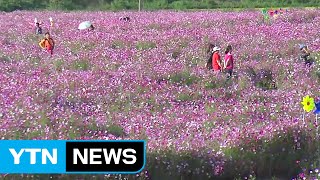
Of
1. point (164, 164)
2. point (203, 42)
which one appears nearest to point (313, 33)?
point (203, 42)

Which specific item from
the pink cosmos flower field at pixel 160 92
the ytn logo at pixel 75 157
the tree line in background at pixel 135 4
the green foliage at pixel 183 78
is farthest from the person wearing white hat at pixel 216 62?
the tree line in background at pixel 135 4

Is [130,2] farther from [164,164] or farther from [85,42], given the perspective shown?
[164,164]

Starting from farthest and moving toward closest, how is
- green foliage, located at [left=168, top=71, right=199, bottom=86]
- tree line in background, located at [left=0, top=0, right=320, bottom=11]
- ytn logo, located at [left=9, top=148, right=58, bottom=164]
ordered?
tree line in background, located at [left=0, top=0, right=320, bottom=11], green foliage, located at [left=168, top=71, right=199, bottom=86], ytn logo, located at [left=9, top=148, right=58, bottom=164]

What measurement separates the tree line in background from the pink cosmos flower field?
3153 centimetres

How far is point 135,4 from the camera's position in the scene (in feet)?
202

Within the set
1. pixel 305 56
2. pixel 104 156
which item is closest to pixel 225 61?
pixel 305 56

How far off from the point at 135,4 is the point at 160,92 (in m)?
49.2

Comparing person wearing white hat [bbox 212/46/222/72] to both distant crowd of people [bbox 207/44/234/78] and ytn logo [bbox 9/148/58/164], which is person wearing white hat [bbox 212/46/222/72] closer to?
distant crowd of people [bbox 207/44/234/78]

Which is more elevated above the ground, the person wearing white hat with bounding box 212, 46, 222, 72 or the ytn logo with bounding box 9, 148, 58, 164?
the person wearing white hat with bounding box 212, 46, 222, 72

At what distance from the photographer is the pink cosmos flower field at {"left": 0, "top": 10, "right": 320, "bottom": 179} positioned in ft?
30.8

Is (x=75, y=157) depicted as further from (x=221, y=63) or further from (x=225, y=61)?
(x=221, y=63)

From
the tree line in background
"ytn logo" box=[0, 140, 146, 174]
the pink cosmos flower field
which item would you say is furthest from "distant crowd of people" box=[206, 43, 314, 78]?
the tree line in background

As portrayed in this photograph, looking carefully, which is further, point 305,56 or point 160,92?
point 305,56

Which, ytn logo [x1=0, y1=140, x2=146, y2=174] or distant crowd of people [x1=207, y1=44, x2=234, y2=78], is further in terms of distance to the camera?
distant crowd of people [x1=207, y1=44, x2=234, y2=78]
